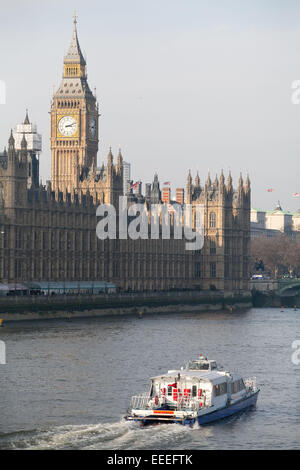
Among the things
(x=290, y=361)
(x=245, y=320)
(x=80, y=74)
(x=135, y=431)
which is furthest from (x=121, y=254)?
(x=135, y=431)

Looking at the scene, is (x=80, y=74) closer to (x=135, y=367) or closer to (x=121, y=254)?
(x=121, y=254)

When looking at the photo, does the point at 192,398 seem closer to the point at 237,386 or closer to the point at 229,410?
the point at 229,410

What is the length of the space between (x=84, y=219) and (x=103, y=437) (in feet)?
290

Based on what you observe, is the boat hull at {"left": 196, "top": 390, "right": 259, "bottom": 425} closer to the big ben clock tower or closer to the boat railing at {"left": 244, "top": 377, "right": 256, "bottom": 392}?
the boat railing at {"left": 244, "top": 377, "right": 256, "bottom": 392}

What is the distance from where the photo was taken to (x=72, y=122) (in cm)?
16612

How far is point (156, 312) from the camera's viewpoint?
13050cm

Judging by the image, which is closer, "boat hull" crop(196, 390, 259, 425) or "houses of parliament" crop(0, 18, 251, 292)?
"boat hull" crop(196, 390, 259, 425)

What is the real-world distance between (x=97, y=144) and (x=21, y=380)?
357 ft

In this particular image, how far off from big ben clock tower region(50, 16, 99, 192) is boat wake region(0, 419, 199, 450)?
11372cm

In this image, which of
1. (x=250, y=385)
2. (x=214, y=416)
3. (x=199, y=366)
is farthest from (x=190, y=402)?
(x=250, y=385)

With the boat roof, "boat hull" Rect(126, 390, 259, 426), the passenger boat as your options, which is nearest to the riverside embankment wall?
"boat hull" Rect(126, 390, 259, 426)

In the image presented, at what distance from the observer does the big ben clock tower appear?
163000mm
